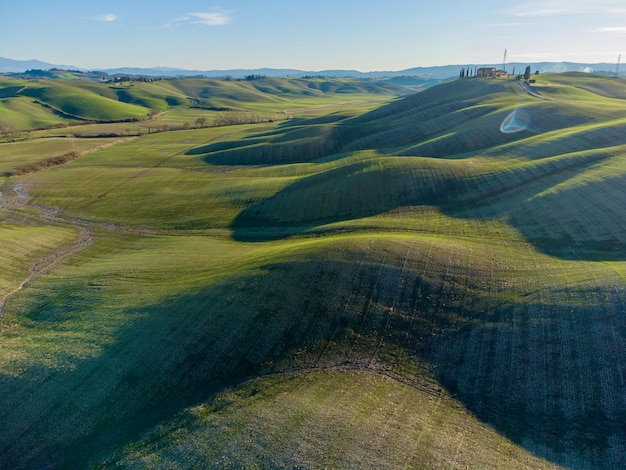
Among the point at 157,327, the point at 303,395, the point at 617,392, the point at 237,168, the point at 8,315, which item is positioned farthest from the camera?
the point at 237,168

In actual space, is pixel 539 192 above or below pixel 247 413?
above

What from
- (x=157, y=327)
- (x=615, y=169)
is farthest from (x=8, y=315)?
(x=615, y=169)

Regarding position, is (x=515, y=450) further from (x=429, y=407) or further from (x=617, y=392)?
(x=617, y=392)

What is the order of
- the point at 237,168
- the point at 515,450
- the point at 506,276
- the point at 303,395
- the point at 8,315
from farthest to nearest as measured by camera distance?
the point at 237,168 < the point at 8,315 < the point at 506,276 < the point at 303,395 < the point at 515,450

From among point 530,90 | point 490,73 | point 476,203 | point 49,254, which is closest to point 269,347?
point 476,203

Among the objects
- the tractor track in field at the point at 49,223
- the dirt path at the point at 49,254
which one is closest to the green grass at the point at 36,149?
the tractor track in field at the point at 49,223

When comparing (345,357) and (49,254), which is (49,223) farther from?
(345,357)
